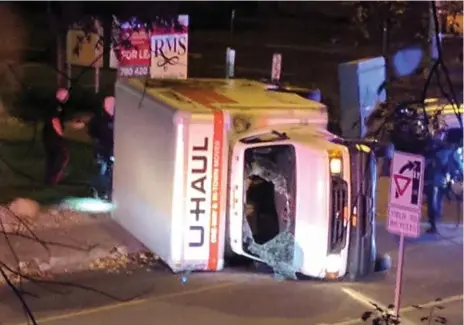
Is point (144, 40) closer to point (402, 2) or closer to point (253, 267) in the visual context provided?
point (253, 267)

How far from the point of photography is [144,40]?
1543 cm

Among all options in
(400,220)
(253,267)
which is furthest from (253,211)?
(400,220)

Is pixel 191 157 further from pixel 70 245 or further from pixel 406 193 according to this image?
pixel 406 193

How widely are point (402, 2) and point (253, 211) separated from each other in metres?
13.4

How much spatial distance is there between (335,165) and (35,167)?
746 cm

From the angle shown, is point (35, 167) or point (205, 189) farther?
point (35, 167)

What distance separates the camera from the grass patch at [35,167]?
15.1 meters

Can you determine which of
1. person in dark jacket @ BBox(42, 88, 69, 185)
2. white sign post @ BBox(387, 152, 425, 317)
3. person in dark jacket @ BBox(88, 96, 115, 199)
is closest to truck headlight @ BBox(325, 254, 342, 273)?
white sign post @ BBox(387, 152, 425, 317)

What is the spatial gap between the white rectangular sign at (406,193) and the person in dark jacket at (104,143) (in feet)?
21.3

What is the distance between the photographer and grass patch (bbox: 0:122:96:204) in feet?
49.7

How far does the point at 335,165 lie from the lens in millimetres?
11320

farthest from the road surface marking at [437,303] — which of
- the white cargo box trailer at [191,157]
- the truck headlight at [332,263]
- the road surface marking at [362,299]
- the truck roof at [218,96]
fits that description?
the truck roof at [218,96]

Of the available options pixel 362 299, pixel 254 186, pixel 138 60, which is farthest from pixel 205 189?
pixel 138 60

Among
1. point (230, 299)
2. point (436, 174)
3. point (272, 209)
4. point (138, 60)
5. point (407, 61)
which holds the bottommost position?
point (230, 299)
